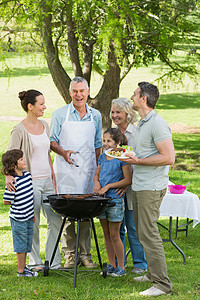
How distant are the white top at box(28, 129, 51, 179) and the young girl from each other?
1.71 ft

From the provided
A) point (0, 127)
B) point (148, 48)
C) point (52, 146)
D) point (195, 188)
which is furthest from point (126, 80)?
point (52, 146)

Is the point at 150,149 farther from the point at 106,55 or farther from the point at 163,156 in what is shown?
the point at 106,55

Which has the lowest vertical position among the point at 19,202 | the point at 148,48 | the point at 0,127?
the point at 0,127

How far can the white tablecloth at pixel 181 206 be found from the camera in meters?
5.96

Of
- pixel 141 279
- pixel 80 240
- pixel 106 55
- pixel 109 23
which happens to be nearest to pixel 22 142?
pixel 80 240

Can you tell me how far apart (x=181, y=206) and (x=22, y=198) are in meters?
2.20

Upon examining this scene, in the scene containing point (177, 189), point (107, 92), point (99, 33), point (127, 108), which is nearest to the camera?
point (127, 108)

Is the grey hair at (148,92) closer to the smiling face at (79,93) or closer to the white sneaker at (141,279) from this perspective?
the smiling face at (79,93)

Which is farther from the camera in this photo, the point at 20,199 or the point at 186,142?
the point at 186,142

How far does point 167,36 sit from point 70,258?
17.0ft

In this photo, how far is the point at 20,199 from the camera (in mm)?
4664

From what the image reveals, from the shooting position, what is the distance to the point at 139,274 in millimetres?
4973

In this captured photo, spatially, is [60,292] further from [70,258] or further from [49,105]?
[49,105]

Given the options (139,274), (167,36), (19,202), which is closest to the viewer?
(19,202)
